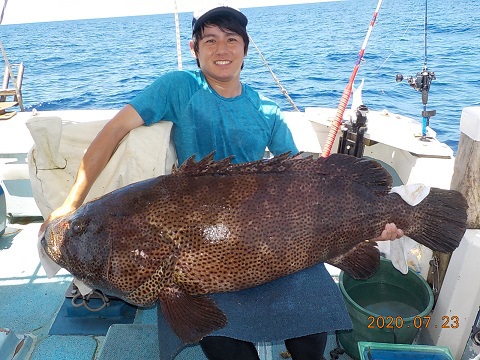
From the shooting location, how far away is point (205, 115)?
2.78m

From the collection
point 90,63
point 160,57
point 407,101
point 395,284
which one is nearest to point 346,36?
point 160,57

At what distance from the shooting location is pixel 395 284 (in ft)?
10.4

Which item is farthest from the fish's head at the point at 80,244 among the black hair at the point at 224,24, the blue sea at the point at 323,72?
the blue sea at the point at 323,72

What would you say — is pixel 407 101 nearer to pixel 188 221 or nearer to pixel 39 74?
pixel 188 221

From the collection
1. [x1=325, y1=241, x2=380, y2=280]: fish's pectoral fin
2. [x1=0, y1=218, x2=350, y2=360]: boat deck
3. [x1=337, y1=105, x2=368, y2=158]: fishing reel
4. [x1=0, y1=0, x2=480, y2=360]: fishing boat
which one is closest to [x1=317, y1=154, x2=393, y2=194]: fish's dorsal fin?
[x1=325, y1=241, x2=380, y2=280]: fish's pectoral fin

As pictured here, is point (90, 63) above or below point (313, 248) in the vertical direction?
below

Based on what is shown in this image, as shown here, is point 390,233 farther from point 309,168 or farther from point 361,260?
point 309,168

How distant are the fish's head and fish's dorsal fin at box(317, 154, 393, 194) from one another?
1.26m

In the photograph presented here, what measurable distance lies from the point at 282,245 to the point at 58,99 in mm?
15943

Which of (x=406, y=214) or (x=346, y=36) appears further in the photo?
(x=346, y=36)

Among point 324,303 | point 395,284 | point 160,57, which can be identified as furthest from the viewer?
point 160,57

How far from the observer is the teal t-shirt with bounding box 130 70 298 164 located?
2686 mm

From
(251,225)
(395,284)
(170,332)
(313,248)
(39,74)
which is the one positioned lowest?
(39,74)

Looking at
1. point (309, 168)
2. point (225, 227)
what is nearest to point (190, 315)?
point (225, 227)
